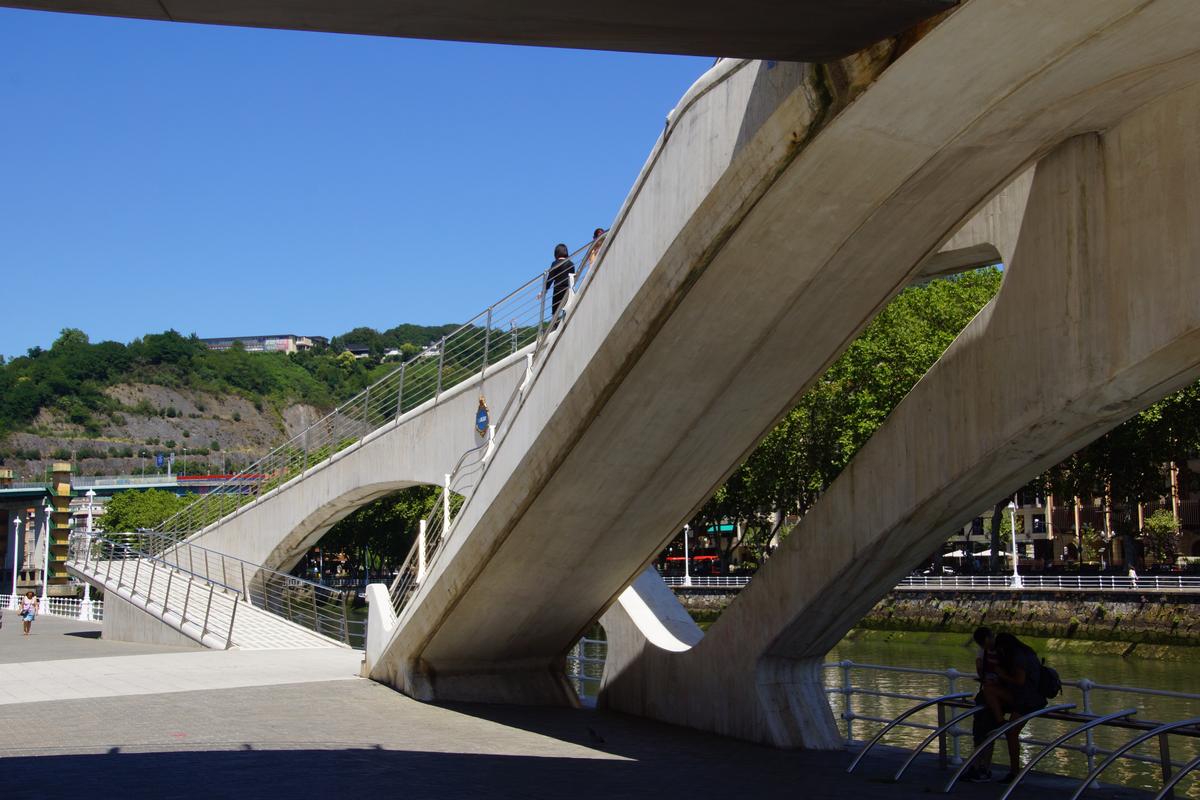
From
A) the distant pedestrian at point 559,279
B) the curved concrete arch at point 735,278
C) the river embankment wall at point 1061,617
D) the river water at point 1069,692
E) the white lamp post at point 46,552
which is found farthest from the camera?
the white lamp post at point 46,552

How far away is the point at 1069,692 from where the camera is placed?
76.8ft

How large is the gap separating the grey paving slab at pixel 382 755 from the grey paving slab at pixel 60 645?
26.5 ft

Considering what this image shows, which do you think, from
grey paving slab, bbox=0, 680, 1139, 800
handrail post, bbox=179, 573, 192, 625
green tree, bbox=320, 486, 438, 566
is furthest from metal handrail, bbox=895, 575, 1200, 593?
grey paving slab, bbox=0, 680, 1139, 800

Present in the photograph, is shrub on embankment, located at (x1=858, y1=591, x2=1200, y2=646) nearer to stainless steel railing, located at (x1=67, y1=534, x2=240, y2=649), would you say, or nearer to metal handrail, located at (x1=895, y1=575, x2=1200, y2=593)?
metal handrail, located at (x1=895, y1=575, x2=1200, y2=593)

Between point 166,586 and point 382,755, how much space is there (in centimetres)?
1608

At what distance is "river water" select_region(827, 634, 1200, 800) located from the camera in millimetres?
15646

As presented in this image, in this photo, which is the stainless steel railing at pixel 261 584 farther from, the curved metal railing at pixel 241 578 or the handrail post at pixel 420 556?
the handrail post at pixel 420 556

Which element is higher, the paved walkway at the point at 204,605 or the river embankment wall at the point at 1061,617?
the paved walkway at the point at 204,605

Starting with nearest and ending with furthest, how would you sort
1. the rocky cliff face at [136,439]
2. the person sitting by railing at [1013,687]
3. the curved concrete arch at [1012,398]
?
the curved concrete arch at [1012,398] → the person sitting by railing at [1013,687] → the rocky cliff face at [136,439]

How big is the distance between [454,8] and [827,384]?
40.4 meters

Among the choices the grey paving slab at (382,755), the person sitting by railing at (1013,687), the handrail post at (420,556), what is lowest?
the grey paving slab at (382,755)

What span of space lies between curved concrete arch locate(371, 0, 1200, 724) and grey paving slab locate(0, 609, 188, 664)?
8.96 metres

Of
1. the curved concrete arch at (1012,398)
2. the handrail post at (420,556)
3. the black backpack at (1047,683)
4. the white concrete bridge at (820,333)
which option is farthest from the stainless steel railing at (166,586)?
the black backpack at (1047,683)

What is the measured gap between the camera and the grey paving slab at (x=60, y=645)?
20.8 m
